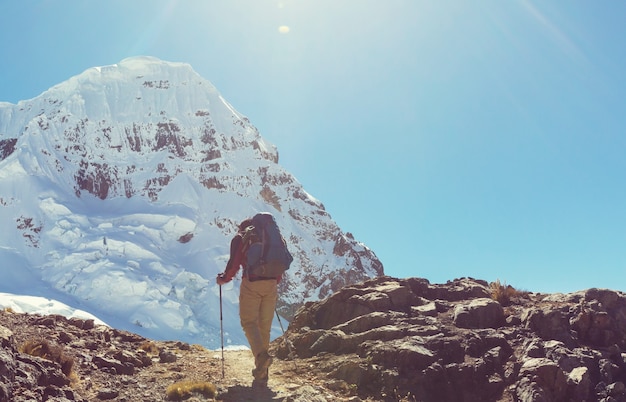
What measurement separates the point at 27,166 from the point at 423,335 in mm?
194762

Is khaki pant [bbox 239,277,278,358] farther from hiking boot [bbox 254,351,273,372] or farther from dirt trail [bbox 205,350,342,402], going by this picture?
dirt trail [bbox 205,350,342,402]

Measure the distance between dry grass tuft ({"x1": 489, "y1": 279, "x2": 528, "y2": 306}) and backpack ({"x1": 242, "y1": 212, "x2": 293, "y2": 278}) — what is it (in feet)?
20.7

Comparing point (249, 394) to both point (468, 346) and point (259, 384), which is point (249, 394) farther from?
point (468, 346)

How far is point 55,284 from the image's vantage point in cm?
13838

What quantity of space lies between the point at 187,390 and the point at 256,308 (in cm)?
181

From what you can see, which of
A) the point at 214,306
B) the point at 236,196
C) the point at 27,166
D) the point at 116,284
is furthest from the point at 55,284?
the point at 236,196

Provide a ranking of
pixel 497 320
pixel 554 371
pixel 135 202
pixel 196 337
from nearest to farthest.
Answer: pixel 554 371 → pixel 497 320 → pixel 196 337 → pixel 135 202

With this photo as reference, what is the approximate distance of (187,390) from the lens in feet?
21.9

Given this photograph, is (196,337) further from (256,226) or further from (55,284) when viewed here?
(256,226)

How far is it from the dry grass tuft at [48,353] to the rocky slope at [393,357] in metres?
0.17

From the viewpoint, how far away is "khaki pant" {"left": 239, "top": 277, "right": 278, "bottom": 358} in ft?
26.1

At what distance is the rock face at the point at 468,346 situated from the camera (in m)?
7.80

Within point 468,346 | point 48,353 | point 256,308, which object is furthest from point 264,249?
point 468,346

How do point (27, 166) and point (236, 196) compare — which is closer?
point (27, 166)
